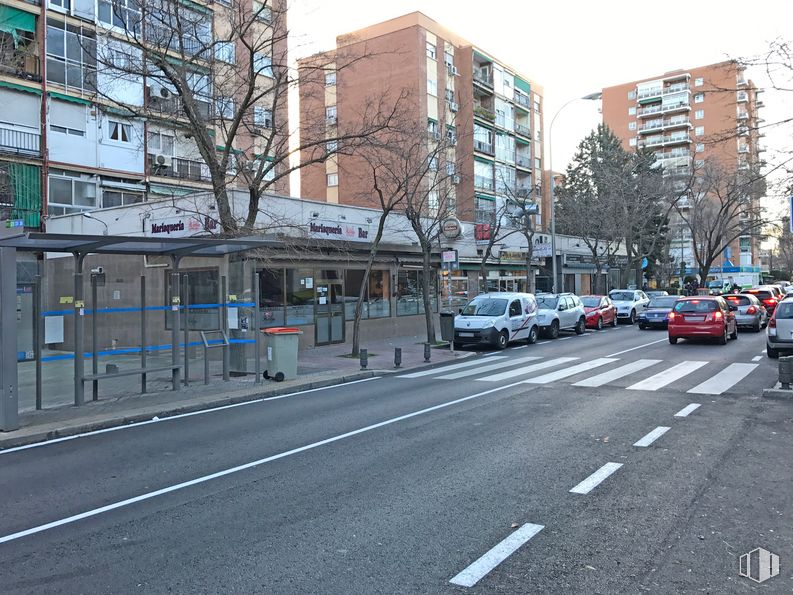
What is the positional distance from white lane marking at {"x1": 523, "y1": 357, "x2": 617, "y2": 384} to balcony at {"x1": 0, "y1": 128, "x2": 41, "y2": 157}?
69.7 feet

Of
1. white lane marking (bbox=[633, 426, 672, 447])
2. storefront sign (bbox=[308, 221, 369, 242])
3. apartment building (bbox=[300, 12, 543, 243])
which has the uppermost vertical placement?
apartment building (bbox=[300, 12, 543, 243])

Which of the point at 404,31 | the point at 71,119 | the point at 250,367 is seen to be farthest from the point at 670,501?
the point at 404,31

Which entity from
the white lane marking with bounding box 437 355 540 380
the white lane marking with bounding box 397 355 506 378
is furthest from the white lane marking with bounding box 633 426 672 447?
the white lane marking with bounding box 397 355 506 378

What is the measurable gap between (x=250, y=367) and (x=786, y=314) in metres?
13.2

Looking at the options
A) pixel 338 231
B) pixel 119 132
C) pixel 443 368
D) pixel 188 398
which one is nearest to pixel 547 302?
pixel 338 231

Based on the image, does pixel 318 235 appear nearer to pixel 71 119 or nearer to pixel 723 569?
pixel 71 119

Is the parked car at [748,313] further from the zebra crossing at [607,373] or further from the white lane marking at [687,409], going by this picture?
the white lane marking at [687,409]

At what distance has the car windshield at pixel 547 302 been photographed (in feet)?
80.3

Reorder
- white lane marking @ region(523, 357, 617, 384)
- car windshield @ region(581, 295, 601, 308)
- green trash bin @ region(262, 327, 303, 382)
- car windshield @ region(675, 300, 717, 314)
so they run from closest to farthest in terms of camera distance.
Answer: white lane marking @ region(523, 357, 617, 384) → green trash bin @ region(262, 327, 303, 382) → car windshield @ region(675, 300, 717, 314) → car windshield @ region(581, 295, 601, 308)

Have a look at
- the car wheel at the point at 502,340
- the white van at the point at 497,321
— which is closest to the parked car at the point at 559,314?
the white van at the point at 497,321

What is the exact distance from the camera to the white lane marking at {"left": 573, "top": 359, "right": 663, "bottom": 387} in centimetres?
1231

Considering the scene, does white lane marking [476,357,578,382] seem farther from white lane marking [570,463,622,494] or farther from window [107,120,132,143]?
window [107,120,132,143]

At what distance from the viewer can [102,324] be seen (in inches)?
770

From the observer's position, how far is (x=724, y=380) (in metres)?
12.2
